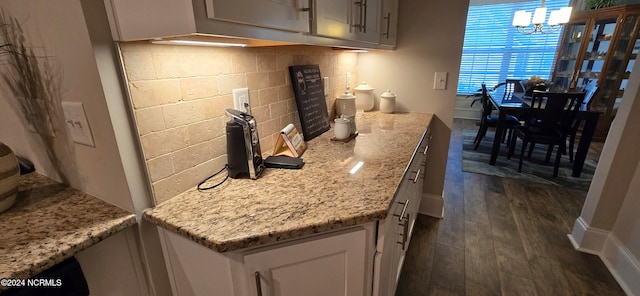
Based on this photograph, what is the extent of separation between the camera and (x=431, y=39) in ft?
6.63

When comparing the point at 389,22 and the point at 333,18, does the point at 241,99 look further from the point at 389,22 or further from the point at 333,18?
the point at 389,22

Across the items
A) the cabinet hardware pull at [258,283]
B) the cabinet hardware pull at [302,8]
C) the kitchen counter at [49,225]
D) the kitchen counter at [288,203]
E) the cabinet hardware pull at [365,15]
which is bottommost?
the cabinet hardware pull at [258,283]

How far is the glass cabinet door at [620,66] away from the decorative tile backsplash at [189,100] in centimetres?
510

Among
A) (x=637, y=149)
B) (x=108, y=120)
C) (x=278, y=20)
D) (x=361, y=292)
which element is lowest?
(x=361, y=292)

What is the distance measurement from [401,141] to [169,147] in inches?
43.2

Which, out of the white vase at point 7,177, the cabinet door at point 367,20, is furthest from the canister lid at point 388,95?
the white vase at point 7,177

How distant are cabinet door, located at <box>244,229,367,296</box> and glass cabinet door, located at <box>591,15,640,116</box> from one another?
16.7 ft

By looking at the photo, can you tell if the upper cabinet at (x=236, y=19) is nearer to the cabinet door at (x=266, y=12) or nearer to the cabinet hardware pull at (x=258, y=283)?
the cabinet door at (x=266, y=12)

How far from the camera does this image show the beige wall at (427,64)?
6.41 feet

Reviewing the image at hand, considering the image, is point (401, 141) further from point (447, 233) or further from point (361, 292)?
point (447, 233)

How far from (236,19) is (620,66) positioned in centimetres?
577

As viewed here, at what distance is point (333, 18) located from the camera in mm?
1088

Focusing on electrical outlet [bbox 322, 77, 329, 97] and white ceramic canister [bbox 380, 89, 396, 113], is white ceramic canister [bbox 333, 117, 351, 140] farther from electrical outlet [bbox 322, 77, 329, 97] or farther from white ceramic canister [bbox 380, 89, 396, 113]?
white ceramic canister [bbox 380, 89, 396, 113]

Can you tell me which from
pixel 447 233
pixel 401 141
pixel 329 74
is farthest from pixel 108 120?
pixel 447 233
